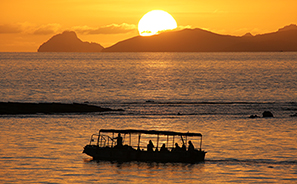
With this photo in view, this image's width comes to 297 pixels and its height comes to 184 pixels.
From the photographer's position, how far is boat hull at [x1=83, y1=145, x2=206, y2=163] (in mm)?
45469

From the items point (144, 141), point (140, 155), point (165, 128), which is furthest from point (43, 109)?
point (140, 155)

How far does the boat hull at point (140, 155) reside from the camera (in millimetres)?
45469

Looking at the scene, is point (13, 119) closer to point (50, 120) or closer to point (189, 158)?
point (50, 120)

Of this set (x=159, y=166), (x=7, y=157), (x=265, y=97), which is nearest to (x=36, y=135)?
(x=7, y=157)

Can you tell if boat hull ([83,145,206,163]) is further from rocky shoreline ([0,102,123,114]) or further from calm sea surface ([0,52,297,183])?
rocky shoreline ([0,102,123,114])

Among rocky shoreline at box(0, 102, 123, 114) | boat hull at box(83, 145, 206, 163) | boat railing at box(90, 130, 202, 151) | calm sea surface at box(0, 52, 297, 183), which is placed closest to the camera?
calm sea surface at box(0, 52, 297, 183)

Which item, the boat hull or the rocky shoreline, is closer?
the boat hull

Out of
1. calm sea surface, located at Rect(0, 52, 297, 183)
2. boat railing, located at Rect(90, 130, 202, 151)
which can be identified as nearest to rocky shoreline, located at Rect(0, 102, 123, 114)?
calm sea surface, located at Rect(0, 52, 297, 183)

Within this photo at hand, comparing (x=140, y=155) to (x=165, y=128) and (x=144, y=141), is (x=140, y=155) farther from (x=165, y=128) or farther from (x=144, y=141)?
(x=165, y=128)

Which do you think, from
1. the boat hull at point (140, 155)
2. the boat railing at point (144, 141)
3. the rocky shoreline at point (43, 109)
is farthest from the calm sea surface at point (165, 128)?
the rocky shoreline at point (43, 109)

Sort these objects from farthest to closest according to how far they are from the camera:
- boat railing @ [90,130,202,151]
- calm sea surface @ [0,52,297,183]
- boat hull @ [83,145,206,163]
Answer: boat railing @ [90,130,202,151]
boat hull @ [83,145,206,163]
calm sea surface @ [0,52,297,183]

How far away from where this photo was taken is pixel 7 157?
4603cm

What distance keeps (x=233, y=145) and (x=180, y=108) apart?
37967 millimetres

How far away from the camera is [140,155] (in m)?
46.0
